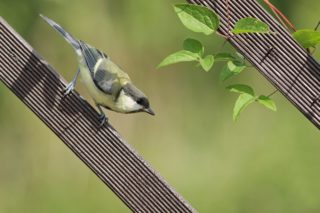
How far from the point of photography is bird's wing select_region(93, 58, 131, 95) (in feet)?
6.10

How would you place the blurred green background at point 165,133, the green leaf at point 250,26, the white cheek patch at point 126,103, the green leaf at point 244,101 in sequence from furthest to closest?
the blurred green background at point 165,133 → the white cheek patch at point 126,103 → the green leaf at point 244,101 → the green leaf at point 250,26

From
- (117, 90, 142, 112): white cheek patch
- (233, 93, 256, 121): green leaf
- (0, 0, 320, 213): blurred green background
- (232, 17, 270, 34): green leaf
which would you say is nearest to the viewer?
(232, 17, 270, 34): green leaf

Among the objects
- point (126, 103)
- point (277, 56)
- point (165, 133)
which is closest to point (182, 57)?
point (277, 56)

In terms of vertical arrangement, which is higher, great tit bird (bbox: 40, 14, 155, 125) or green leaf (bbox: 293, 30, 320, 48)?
green leaf (bbox: 293, 30, 320, 48)

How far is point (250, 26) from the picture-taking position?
1137mm

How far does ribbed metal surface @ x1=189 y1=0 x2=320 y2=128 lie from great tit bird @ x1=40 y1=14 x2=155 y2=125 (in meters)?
0.66

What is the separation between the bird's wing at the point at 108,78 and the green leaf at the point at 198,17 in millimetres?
653

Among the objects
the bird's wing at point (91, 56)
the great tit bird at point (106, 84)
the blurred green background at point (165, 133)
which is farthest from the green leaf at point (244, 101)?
the blurred green background at point (165, 133)

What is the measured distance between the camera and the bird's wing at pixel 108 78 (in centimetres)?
186

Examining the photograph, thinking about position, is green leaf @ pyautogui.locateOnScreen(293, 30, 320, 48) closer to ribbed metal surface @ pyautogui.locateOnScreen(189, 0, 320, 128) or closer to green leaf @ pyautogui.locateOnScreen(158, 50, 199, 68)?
ribbed metal surface @ pyautogui.locateOnScreen(189, 0, 320, 128)

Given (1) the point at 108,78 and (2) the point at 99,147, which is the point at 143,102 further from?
(2) the point at 99,147

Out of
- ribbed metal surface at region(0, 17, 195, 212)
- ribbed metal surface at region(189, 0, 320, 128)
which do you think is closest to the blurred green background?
ribbed metal surface at region(0, 17, 195, 212)

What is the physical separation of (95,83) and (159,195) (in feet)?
2.06

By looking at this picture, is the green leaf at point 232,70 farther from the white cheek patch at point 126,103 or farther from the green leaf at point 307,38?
the white cheek patch at point 126,103
